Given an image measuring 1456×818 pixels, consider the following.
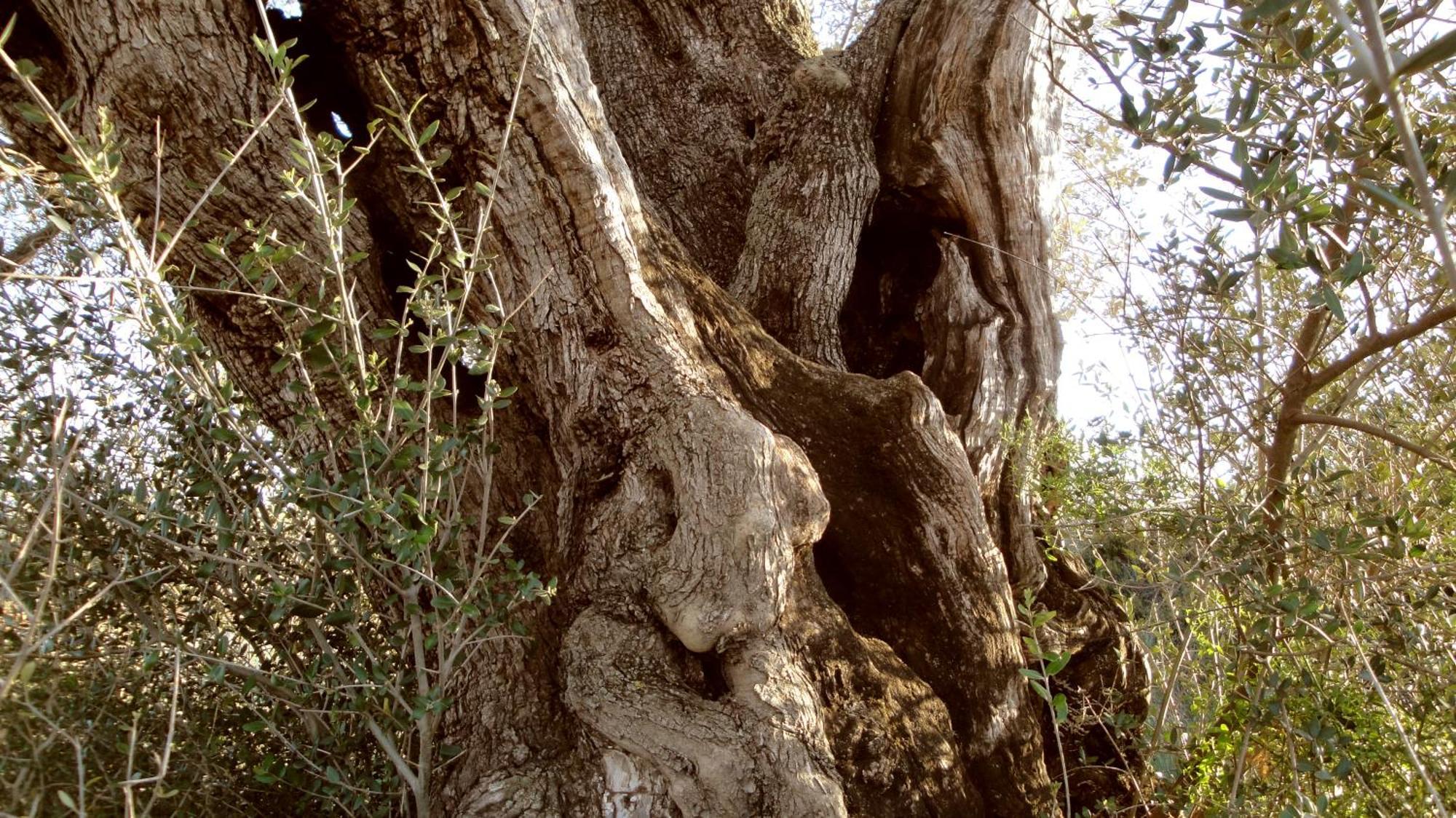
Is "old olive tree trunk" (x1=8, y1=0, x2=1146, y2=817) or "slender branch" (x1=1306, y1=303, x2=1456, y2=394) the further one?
"old olive tree trunk" (x1=8, y1=0, x2=1146, y2=817)

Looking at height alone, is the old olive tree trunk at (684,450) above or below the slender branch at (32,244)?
above

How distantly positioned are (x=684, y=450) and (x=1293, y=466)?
1.80 m

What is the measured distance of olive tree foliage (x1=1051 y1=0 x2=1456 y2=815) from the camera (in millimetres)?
2221

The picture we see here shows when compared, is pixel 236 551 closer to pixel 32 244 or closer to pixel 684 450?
→ pixel 684 450

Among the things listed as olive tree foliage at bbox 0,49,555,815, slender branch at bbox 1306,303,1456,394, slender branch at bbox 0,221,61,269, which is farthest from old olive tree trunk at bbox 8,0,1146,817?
slender branch at bbox 1306,303,1456,394

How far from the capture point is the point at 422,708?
226 centimetres

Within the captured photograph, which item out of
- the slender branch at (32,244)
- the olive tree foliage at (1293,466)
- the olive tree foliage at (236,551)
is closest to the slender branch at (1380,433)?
the olive tree foliage at (1293,466)

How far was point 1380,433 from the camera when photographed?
8.41 feet

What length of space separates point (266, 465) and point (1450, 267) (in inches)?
85.4

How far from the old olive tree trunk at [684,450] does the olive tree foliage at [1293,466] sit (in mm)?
373

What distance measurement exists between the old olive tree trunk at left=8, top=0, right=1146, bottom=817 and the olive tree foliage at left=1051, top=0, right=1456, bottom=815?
0.37 m

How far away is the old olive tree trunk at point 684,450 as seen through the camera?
8.63 feet

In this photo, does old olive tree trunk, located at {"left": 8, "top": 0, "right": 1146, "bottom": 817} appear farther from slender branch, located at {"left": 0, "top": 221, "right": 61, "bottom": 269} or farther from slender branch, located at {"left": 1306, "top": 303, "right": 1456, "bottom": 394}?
slender branch, located at {"left": 1306, "top": 303, "right": 1456, "bottom": 394}

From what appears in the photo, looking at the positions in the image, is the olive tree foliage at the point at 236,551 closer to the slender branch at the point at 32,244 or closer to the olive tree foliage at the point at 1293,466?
the slender branch at the point at 32,244
